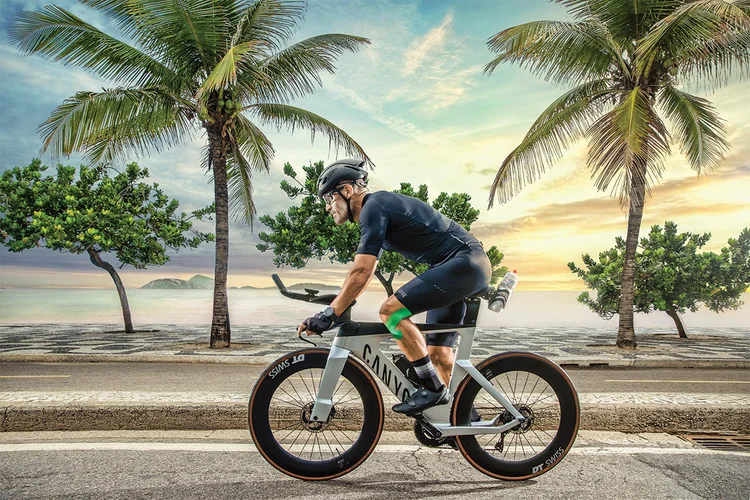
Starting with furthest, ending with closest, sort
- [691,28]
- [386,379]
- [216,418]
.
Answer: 1. [691,28]
2. [216,418]
3. [386,379]

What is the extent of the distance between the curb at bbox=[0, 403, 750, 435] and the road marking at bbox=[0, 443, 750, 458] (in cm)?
50

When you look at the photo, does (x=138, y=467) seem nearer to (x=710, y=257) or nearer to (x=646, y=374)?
(x=646, y=374)

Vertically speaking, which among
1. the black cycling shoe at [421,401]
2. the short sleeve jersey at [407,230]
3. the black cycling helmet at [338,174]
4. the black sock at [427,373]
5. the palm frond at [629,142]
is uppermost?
the palm frond at [629,142]

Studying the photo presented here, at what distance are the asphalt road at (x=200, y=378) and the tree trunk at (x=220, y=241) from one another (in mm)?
3205

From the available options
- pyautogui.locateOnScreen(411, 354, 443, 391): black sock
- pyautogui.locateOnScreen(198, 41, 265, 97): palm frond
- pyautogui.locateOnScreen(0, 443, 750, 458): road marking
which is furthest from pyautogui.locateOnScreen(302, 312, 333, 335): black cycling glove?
pyautogui.locateOnScreen(198, 41, 265, 97): palm frond

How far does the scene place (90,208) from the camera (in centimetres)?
1933

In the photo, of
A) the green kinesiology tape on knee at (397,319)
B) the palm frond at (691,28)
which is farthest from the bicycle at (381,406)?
the palm frond at (691,28)

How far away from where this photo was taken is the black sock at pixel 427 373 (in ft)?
10.2

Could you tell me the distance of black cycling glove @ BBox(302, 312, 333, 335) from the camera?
2996 millimetres

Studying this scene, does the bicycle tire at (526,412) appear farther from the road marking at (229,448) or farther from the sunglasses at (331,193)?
the sunglasses at (331,193)

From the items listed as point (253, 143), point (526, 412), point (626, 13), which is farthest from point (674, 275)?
point (526, 412)

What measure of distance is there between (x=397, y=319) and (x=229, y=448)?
1571mm

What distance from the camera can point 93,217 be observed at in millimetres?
18938

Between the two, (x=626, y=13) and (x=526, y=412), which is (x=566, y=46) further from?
(x=526, y=412)
